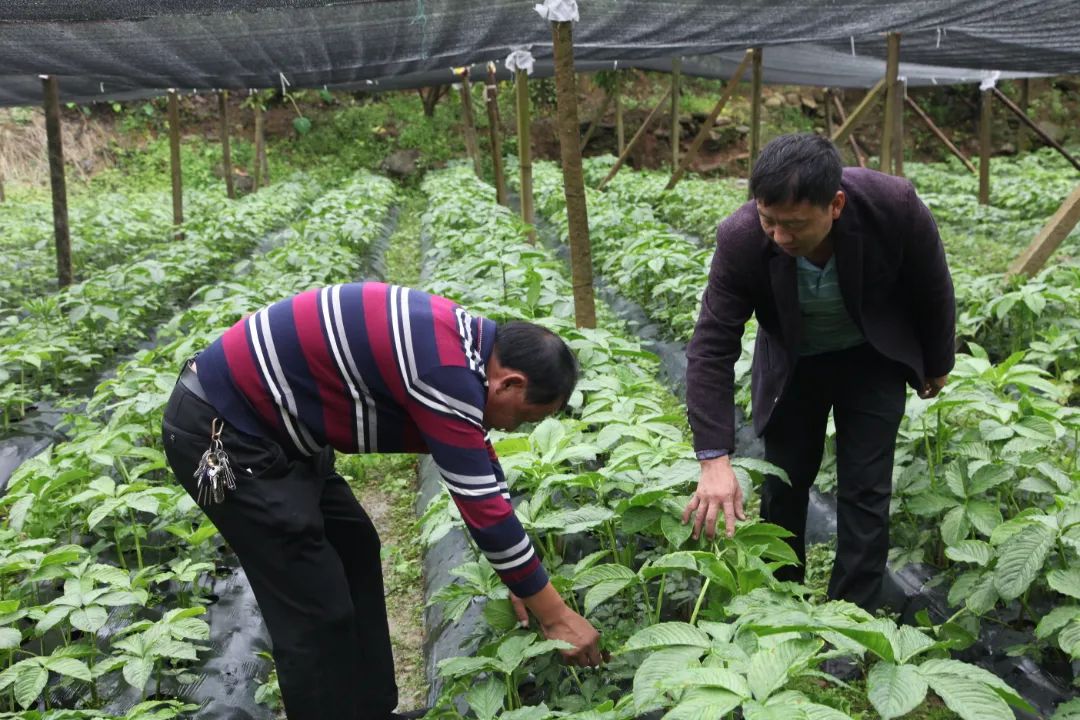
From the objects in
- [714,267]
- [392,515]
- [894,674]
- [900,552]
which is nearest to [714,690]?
[894,674]

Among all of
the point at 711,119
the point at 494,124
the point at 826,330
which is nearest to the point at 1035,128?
the point at 711,119

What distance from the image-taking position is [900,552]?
286 centimetres

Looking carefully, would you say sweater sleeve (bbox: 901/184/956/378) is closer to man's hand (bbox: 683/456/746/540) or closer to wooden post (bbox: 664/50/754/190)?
man's hand (bbox: 683/456/746/540)

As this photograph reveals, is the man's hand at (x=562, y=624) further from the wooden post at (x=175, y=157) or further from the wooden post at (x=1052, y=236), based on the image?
the wooden post at (x=175, y=157)

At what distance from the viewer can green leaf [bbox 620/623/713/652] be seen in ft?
5.25

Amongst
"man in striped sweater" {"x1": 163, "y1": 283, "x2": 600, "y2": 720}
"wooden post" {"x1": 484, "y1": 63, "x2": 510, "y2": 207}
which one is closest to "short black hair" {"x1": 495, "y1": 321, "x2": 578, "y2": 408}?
"man in striped sweater" {"x1": 163, "y1": 283, "x2": 600, "y2": 720}

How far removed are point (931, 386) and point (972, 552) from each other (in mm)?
464

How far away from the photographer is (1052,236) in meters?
4.89

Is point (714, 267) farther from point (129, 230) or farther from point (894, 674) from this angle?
point (129, 230)

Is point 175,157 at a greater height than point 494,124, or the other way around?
point 494,124

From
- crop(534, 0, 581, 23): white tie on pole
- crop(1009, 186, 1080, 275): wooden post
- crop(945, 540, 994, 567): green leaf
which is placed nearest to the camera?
crop(945, 540, 994, 567): green leaf

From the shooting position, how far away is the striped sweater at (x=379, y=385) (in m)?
1.82

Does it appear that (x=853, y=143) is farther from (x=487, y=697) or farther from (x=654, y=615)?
(x=487, y=697)

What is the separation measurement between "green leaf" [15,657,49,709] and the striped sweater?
814 mm
